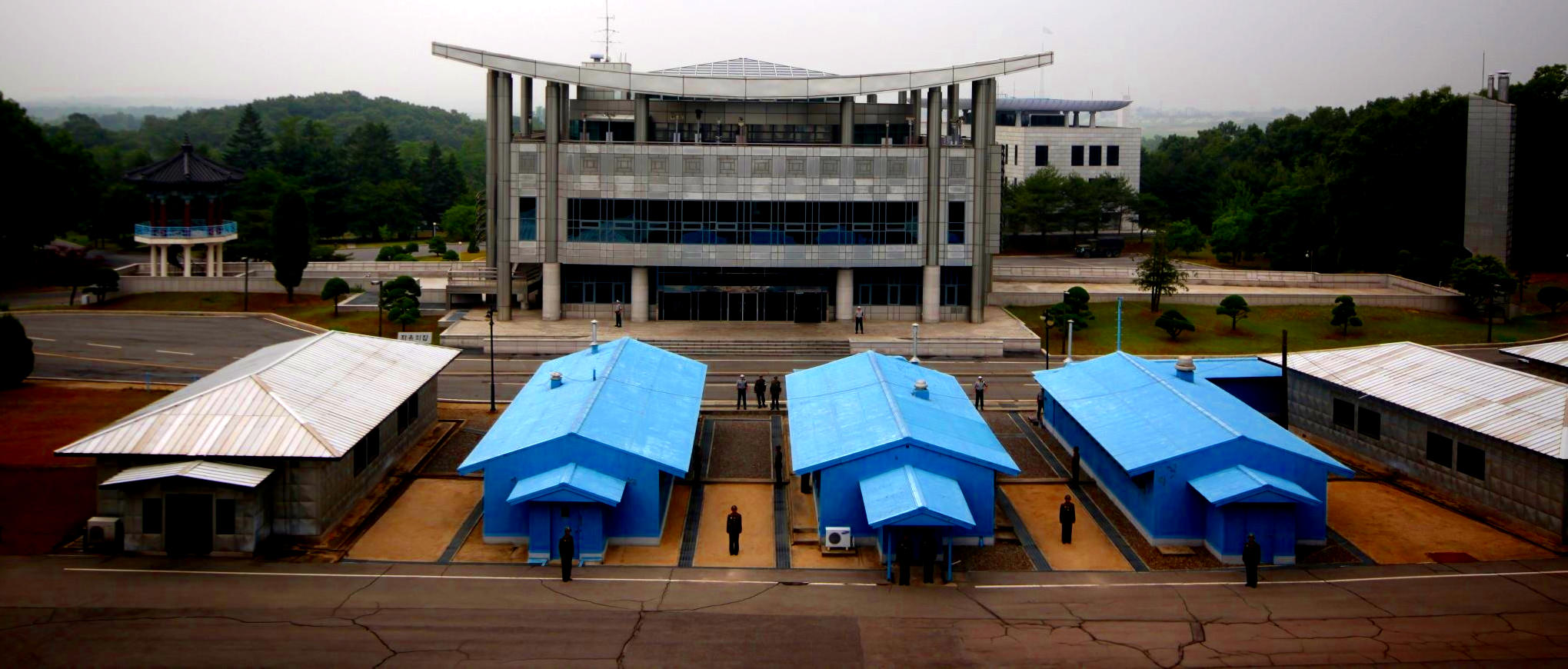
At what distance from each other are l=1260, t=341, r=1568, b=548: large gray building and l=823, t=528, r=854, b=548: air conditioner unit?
17.8 meters

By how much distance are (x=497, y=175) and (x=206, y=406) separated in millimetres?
37088

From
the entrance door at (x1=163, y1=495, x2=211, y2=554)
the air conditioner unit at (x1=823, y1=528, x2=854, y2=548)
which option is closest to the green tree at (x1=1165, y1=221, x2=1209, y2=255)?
the air conditioner unit at (x1=823, y1=528, x2=854, y2=548)

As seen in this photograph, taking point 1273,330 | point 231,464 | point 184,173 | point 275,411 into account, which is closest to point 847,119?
point 1273,330

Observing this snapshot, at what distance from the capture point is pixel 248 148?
123375 mm

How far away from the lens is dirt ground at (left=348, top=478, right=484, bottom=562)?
1169 inches

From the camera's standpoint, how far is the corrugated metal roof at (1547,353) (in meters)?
43.5

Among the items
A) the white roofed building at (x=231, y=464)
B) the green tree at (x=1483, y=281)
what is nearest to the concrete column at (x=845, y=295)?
the green tree at (x=1483, y=281)

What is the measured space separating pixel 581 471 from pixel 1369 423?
2586 centimetres

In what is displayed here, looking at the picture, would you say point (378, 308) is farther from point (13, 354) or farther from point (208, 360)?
point (13, 354)

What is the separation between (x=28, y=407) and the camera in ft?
142

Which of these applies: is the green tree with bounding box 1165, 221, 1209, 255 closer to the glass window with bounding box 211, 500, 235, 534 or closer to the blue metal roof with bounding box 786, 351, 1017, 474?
the blue metal roof with bounding box 786, 351, 1017, 474

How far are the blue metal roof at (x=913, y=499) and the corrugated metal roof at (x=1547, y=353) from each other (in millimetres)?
26868

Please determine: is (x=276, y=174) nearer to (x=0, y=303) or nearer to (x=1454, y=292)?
(x=0, y=303)

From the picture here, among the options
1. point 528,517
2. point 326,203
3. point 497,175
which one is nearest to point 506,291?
point 497,175
